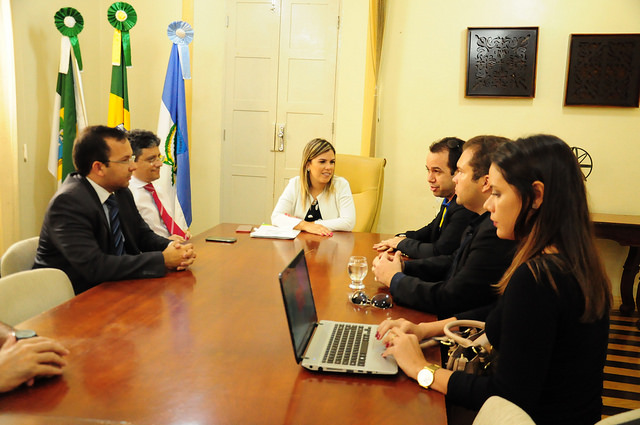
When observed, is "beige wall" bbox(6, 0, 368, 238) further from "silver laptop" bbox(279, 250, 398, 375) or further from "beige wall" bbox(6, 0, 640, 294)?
"silver laptop" bbox(279, 250, 398, 375)

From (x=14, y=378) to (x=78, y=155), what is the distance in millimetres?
1524

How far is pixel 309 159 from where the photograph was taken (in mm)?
3803

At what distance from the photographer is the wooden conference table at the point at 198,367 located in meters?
1.15

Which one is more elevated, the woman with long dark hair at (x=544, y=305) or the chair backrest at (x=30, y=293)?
the woman with long dark hair at (x=544, y=305)

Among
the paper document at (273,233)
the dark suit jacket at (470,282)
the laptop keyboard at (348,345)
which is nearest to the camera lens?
the laptop keyboard at (348,345)

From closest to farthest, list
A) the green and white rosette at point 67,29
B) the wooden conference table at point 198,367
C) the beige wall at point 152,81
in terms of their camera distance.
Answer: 1. the wooden conference table at point 198,367
2. the green and white rosette at point 67,29
3. the beige wall at point 152,81

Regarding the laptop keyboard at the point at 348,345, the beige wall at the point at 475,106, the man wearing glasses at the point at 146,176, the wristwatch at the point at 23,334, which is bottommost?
the laptop keyboard at the point at 348,345

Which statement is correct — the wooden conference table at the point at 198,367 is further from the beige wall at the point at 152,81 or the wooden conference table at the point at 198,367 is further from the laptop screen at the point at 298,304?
the beige wall at the point at 152,81

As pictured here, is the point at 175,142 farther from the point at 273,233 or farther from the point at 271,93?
the point at 273,233

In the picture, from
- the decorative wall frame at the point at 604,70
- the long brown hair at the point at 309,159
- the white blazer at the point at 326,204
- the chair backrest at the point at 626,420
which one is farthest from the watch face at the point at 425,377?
the decorative wall frame at the point at 604,70

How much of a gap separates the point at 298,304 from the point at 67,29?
3899 millimetres

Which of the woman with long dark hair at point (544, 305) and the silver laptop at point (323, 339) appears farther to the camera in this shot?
the silver laptop at point (323, 339)

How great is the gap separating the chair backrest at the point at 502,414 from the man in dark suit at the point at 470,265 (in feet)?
2.31

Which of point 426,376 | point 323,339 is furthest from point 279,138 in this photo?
point 426,376
